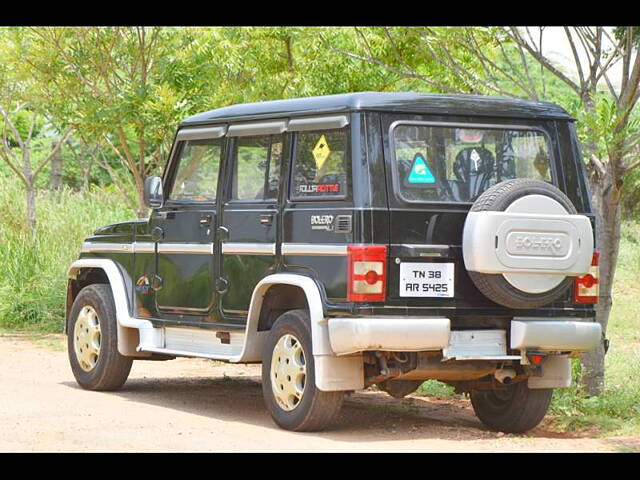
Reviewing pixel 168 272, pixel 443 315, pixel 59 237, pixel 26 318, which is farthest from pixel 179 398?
pixel 59 237

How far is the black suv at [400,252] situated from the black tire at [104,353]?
3.88ft

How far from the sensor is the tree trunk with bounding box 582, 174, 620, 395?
34.3 ft

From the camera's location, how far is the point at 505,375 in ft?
29.1

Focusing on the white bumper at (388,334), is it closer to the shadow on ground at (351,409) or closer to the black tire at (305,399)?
the black tire at (305,399)

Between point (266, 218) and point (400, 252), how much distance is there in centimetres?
127

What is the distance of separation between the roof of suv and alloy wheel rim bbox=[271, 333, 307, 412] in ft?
5.11

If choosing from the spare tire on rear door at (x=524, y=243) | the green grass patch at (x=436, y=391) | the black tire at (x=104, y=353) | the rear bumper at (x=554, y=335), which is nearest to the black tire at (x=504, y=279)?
the spare tire on rear door at (x=524, y=243)

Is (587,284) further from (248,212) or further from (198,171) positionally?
(198,171)

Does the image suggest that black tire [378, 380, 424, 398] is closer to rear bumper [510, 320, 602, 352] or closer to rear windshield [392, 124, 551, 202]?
rear bumper [510, 320, 602, 352]

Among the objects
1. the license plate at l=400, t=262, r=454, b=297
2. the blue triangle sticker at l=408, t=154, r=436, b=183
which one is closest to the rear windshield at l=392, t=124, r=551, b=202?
the blue triangle sticker at l=408, t=154, r=436, b=183

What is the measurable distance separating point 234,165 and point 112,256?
1.82 m

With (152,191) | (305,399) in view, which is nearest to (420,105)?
(305,399)

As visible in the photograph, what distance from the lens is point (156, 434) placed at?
859 cm

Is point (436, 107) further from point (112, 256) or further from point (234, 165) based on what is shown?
point (112, 256)
